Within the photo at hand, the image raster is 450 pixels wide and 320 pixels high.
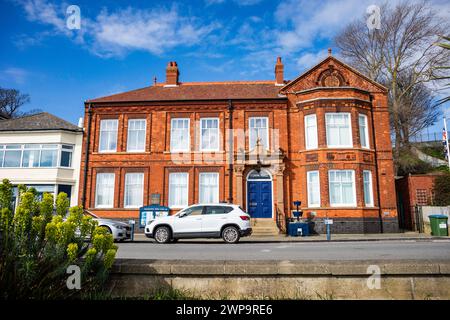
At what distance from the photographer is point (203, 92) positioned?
24.5 m

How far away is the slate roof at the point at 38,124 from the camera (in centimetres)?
2327

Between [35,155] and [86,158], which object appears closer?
[86,158]

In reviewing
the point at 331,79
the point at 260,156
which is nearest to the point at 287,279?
the point at 260,156

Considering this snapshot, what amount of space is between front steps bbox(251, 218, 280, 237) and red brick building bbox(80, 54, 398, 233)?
0.51 m

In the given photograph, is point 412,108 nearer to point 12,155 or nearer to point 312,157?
point 312,157

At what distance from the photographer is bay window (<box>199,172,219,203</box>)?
21.8m

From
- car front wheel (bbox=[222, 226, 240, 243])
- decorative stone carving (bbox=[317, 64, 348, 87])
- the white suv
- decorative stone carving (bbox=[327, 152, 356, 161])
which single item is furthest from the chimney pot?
car front wheel (bbox=[222, 226, 240, 243])

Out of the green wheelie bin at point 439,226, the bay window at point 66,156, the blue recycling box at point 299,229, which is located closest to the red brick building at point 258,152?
the bay window at point 66,156

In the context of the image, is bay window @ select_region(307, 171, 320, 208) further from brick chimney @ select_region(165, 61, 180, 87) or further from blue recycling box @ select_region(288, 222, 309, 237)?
brick chimney @ select_region(165, 61, 180, 87)

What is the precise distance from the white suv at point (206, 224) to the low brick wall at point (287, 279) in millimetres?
10190

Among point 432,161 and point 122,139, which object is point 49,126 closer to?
point 122,139

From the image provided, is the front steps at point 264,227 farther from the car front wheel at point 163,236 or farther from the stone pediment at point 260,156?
the car front wheel at point 163,236

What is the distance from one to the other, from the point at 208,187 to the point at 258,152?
4.00 meters
